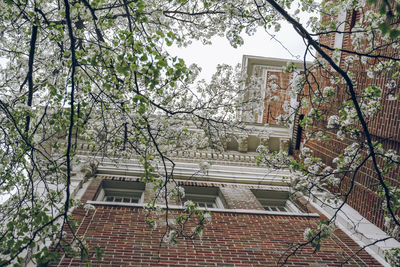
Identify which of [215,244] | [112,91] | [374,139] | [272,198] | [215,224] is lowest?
[272,198]

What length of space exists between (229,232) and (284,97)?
444 inches

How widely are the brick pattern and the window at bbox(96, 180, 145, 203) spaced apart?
180 centimetres

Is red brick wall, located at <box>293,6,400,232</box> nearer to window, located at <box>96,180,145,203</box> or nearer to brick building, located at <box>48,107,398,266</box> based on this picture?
brick building, located at <box>48,107,398,266</box>

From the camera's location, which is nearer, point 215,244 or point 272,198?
point 215,244

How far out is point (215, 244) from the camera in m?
7.00

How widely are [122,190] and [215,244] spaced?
4.67 m

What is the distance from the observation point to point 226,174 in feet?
36.8

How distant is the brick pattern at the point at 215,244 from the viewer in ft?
20.6

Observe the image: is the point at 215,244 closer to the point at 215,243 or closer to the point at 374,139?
the point at 215,243

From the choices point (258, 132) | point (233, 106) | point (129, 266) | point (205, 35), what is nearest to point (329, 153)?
point (258, 132)

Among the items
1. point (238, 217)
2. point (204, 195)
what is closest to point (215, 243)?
point (238, 217)

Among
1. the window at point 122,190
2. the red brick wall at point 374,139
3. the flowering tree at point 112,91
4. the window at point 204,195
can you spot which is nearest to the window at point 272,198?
the window at point 204,195

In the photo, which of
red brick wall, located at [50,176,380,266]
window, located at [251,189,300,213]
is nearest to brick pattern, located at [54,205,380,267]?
red brick wall, located at [50,176,380,266]

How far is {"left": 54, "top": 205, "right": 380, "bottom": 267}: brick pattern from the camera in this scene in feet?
20.6
